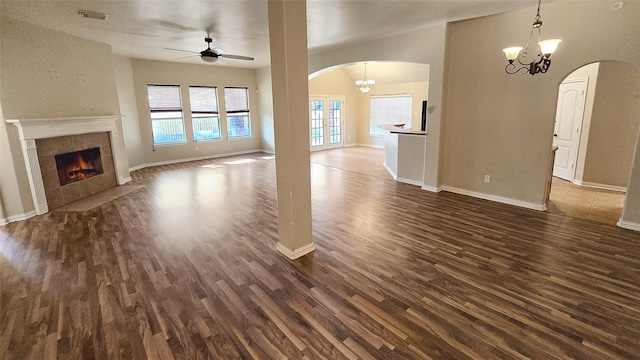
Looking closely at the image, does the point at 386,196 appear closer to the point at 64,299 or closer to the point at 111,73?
the point at 64,299

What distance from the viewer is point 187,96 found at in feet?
28.3

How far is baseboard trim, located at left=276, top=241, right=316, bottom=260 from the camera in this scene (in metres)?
3.14

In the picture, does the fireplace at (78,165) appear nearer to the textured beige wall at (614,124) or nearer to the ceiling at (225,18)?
the ceiling at (225,18)

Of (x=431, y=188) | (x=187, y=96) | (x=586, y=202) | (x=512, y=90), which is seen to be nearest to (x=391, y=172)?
(x=431, y=188)

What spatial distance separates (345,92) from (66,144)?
28.2 feet

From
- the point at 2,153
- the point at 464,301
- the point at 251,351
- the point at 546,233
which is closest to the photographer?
the point at 251,351

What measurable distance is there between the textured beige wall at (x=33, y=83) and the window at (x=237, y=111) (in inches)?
164

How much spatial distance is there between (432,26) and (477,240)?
3528 mm

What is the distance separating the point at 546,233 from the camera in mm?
3643

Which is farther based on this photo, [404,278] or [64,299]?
[404,278]

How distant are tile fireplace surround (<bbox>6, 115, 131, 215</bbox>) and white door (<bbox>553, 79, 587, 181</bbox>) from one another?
28.3ft

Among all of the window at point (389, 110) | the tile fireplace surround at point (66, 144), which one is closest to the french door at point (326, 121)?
the window at point (389, 110)

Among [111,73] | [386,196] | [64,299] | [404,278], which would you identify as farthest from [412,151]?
[111,73]

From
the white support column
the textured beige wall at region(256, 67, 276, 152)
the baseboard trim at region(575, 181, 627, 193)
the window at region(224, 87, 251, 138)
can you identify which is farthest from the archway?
the white support column
